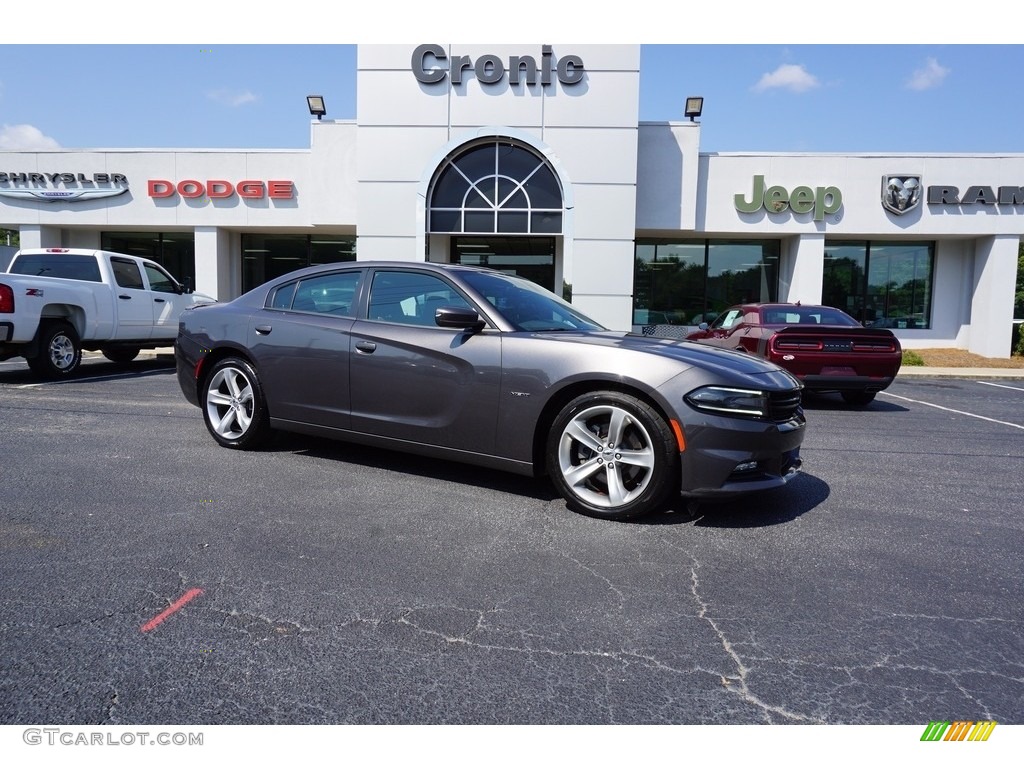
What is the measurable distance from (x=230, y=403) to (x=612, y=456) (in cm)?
336

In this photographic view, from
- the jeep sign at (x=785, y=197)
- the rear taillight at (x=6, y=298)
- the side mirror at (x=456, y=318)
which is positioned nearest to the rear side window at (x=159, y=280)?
the rear taillight at (x=6, y=298)

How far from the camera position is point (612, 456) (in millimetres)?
4062

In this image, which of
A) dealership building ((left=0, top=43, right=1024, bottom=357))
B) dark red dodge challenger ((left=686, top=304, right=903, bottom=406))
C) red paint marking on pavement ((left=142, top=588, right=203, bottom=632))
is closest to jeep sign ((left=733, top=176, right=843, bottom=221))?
dealership building ((left=0, top=43, right=1024, bottom=357))

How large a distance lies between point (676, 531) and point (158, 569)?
8.79 feet

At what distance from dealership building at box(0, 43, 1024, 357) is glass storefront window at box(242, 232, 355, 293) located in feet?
0.22

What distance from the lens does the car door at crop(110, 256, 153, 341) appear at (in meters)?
10.9

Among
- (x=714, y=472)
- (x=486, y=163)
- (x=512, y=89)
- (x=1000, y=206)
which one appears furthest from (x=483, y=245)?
(x=714, y=472)

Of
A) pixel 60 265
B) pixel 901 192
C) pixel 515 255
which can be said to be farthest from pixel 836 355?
pixel 901 192

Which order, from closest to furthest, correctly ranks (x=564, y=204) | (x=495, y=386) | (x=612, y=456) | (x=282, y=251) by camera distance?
(x=612, y=456) < (x=495, y=386) < (x=564, y=204) < (x=282, y=251)

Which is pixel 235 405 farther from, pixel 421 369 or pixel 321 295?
pixel 421 369

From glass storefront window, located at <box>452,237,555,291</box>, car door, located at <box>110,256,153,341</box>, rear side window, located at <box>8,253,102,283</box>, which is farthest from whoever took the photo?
glass storefront window, located at <box>452,237,555,291</box>

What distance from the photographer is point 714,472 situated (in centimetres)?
384

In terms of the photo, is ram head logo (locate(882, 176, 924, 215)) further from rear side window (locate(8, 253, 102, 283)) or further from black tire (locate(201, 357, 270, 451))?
rear side window (locate(8, 253, 102, 283))

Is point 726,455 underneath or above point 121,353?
above
